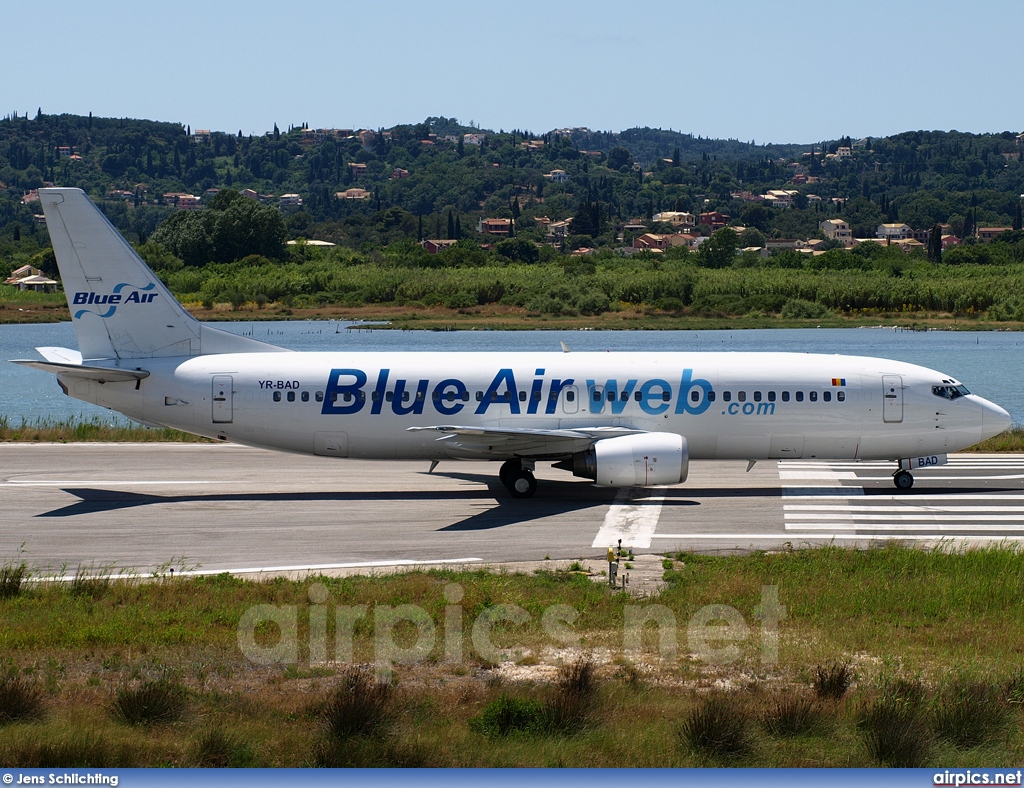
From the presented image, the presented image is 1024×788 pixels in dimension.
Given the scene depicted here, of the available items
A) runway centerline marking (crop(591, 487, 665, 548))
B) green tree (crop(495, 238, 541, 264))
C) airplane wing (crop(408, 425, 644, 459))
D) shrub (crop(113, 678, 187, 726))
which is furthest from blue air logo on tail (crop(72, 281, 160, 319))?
green tree (crop(495, 238, 541, 264))

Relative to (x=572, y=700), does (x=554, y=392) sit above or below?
above

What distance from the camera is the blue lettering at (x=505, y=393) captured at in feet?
113

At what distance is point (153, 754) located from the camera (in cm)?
1368

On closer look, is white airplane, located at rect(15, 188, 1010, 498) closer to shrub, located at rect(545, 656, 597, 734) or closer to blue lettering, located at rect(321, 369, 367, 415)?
blue lettering, located at rect(321, 369, 367, 415)

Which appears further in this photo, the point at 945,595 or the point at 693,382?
the point at 693,382

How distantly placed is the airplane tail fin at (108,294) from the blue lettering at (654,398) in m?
11.3

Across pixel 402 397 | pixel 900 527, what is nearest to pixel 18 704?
pixel 402 397

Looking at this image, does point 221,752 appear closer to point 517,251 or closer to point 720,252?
point 720,252

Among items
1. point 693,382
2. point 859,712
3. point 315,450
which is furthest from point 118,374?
point 859,712

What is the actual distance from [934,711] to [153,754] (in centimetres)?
930

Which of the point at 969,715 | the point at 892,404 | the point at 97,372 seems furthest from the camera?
the point at 892,404

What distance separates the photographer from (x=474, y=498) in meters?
34.3

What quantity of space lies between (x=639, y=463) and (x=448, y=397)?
595cm

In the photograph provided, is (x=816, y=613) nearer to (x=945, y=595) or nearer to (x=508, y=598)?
(x=945, y=595)
